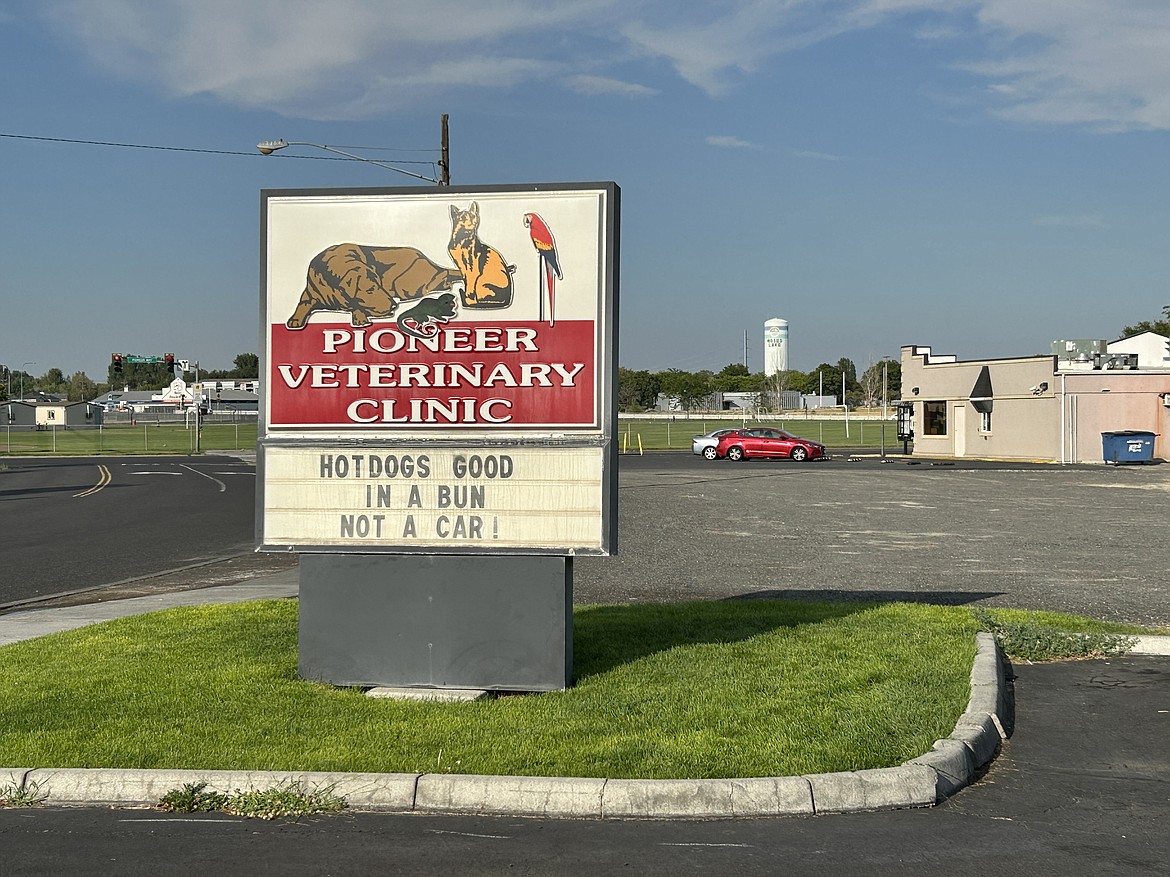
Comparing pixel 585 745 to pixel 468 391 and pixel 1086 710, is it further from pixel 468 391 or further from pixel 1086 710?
pixel 1086 710

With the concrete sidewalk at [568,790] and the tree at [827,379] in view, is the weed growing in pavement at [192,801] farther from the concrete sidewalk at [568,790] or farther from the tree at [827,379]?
the tree at [827,379]

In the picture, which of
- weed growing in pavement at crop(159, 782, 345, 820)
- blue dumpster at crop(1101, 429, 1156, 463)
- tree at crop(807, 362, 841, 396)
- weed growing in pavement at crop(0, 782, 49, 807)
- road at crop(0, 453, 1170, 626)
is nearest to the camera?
weed growing in pavement at crop(159, 782, 345, 820)

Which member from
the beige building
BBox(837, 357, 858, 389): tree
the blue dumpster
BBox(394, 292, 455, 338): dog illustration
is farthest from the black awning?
BBox(837, 357, 858, 389): tree

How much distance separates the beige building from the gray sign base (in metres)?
44.7

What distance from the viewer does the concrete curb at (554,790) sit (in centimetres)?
571

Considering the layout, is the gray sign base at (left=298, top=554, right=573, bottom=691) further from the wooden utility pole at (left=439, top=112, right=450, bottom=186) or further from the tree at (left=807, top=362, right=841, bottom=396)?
the tree at (left=807, top=362, right=841, bottom=396)

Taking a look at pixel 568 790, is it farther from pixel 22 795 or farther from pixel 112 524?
pixel 112 524

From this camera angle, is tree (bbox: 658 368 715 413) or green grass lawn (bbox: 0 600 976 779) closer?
green grass lawn (bbox: 0 600 976 779)

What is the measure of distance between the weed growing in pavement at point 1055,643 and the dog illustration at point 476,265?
4.85 m

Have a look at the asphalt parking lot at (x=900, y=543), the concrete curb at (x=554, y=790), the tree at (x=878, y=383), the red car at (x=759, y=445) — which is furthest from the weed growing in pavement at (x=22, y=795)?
the tree at (x=878, y=383)

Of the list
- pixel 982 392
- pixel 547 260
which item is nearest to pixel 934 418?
pixel 982 392

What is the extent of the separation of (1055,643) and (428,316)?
5.55 meters

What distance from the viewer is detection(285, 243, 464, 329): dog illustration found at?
8.33 meters

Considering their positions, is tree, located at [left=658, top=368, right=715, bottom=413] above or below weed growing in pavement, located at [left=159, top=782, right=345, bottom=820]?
above
